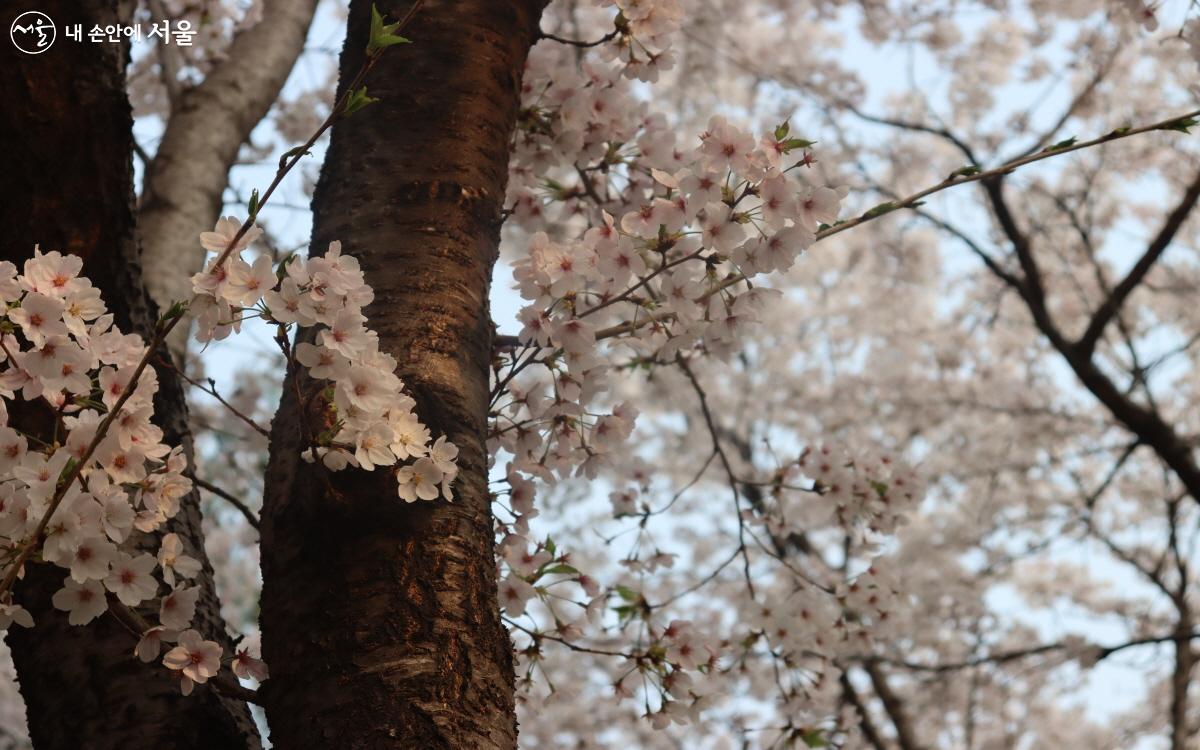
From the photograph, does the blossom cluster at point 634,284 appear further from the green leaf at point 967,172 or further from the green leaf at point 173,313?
the green leaf at point 173,313

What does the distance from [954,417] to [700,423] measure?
8.54ft

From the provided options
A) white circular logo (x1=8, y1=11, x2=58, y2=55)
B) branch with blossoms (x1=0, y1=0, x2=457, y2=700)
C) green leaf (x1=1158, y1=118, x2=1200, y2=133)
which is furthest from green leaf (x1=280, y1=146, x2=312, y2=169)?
green leaf (x1=1158, y1=118, x2=1200, y2=133)

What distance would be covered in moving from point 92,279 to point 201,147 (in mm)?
1253

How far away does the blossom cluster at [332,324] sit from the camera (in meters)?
1.23

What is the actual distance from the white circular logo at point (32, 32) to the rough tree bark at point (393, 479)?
0.51 meters

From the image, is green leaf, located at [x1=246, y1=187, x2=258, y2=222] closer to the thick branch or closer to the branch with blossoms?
the branch with blossoms

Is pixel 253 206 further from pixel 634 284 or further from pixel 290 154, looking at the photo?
pixel 634 284

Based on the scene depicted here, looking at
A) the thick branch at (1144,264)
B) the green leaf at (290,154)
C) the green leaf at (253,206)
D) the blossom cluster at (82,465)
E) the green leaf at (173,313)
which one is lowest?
the blossom cluster at (82,465)

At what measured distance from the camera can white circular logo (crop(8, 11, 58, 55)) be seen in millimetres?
1684

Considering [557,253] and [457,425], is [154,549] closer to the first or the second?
[457,425]

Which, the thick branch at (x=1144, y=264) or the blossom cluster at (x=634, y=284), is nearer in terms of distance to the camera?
the blossom cluster at (x=634, y=284)

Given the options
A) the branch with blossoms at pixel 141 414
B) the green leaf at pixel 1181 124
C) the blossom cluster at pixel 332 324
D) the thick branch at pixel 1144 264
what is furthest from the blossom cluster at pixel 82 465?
the thick branch at pixel 1144 264

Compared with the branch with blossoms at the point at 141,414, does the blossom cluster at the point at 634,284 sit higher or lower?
higher

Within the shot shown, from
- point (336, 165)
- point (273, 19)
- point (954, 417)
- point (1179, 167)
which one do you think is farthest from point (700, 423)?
point (336, 165)
